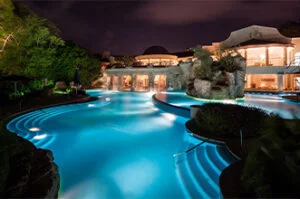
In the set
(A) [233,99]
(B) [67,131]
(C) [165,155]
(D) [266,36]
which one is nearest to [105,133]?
(B) [67,131]

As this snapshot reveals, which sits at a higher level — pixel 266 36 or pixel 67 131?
pixel 266 36

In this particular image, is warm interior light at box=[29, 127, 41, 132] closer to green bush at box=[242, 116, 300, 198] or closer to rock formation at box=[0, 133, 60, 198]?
rock formation at box=[0, 133, 60, 198]

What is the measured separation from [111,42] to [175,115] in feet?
143

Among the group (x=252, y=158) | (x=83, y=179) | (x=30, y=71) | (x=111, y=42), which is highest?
(x=111, y=42)

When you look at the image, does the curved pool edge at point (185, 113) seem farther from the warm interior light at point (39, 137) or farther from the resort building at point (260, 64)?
the resort building at point (260, 64)

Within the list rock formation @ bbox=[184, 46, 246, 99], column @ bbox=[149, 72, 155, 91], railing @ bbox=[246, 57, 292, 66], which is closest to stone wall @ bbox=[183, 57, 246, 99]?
rock formation @ bbox=[184, 46, 246, 99]

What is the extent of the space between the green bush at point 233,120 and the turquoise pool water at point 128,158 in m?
0.75

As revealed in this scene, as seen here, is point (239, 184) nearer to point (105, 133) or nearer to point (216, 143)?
point (216, 143)

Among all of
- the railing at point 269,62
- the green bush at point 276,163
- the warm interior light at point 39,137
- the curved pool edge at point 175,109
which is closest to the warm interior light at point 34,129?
the warm interior light at point 39,137

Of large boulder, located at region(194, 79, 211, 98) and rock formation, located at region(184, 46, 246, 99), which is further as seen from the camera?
large boulder, located at region(194, 79, 211, 98)

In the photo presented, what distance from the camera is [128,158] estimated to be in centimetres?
582

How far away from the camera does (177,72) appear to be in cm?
2905

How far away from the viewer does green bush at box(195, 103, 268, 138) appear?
6273 mm

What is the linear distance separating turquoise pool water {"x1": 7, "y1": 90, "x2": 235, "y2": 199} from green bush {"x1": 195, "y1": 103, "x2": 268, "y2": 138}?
751 millimetres
